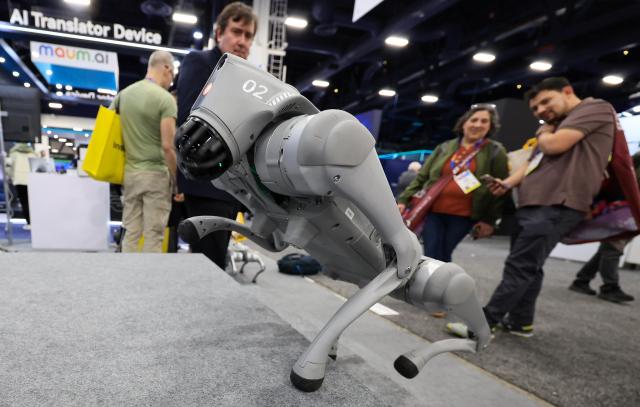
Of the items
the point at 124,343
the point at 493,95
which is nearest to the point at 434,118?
the point at 493,95

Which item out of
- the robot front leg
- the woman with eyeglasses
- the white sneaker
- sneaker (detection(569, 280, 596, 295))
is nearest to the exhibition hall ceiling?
sneaker (detection(569, 280, 596, 295))

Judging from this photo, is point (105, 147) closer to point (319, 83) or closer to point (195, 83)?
point (195, 83)

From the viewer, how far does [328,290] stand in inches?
99.3

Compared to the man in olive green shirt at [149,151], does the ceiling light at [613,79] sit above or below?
above

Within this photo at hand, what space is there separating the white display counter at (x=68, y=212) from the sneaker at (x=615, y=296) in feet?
14.0

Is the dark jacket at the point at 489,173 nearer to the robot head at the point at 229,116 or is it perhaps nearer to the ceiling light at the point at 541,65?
the robot head at the point at 229,116

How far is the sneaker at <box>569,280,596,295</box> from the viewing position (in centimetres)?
300

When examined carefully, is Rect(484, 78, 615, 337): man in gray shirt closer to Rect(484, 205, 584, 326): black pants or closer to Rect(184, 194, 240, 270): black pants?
Rect(484, 205, 584, 326): black pants

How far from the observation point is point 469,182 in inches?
69.2

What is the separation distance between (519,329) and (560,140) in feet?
3.33

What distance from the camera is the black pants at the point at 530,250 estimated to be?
1551 mm

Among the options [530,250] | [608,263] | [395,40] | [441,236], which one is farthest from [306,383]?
[395,40]

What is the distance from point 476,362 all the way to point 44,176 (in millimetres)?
3456

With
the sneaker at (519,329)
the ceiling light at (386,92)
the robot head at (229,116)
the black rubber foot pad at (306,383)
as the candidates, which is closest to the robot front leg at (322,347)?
the black rubber foot pad at (306,383)
